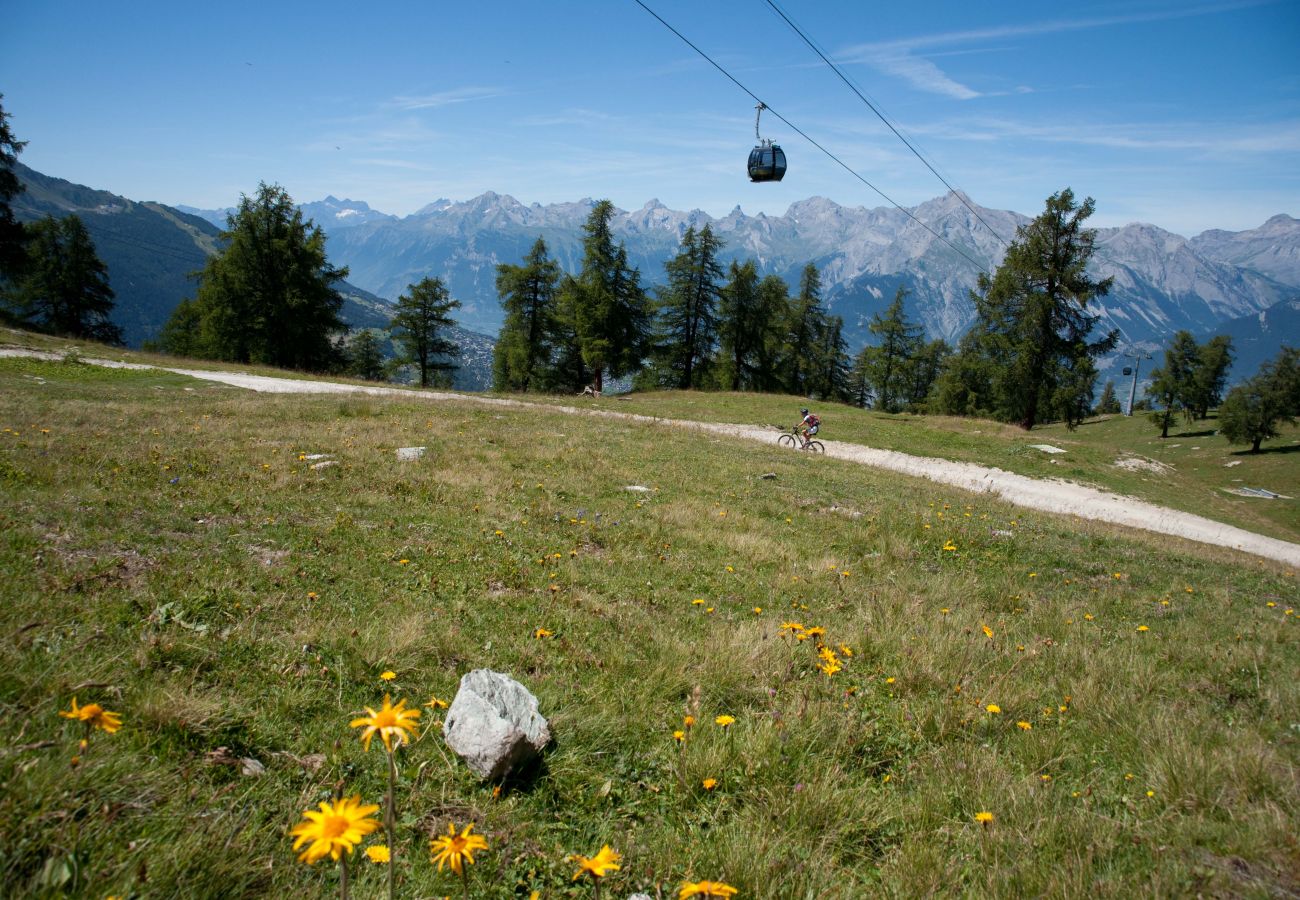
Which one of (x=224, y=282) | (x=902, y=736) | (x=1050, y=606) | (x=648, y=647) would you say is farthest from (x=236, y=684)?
(x=224, y=282)

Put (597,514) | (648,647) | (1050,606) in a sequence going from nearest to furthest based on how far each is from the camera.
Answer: (648,647)
(1050,606)
(597,514)

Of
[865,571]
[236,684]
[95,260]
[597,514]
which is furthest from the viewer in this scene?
[95,260]

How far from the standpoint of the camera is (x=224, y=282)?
45.9 metres

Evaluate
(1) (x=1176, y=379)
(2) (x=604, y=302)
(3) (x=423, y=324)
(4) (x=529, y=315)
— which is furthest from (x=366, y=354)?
(1) (x=1176, y=379)

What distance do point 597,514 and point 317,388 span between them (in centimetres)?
2392

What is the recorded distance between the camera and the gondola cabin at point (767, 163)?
60.5 ft

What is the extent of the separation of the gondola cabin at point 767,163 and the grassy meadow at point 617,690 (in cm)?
1266

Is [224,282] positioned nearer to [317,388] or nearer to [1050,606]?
[317,388]

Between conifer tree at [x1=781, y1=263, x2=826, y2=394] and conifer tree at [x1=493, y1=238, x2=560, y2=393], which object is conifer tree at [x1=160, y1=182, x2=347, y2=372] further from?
conifer tree at [x1=781, y1=263, x2=826, y2=394]

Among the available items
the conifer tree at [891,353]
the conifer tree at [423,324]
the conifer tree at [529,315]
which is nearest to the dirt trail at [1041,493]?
the conifer tree at [529,315]

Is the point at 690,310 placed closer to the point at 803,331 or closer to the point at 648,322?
the point at 648,322

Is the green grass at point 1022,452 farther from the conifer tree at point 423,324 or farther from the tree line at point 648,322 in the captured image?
the conifer tree at point 423,324

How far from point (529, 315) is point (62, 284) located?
41.3 metres

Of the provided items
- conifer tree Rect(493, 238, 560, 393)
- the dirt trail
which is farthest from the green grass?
conifer tree Rect(493, 238, 560, 393)
